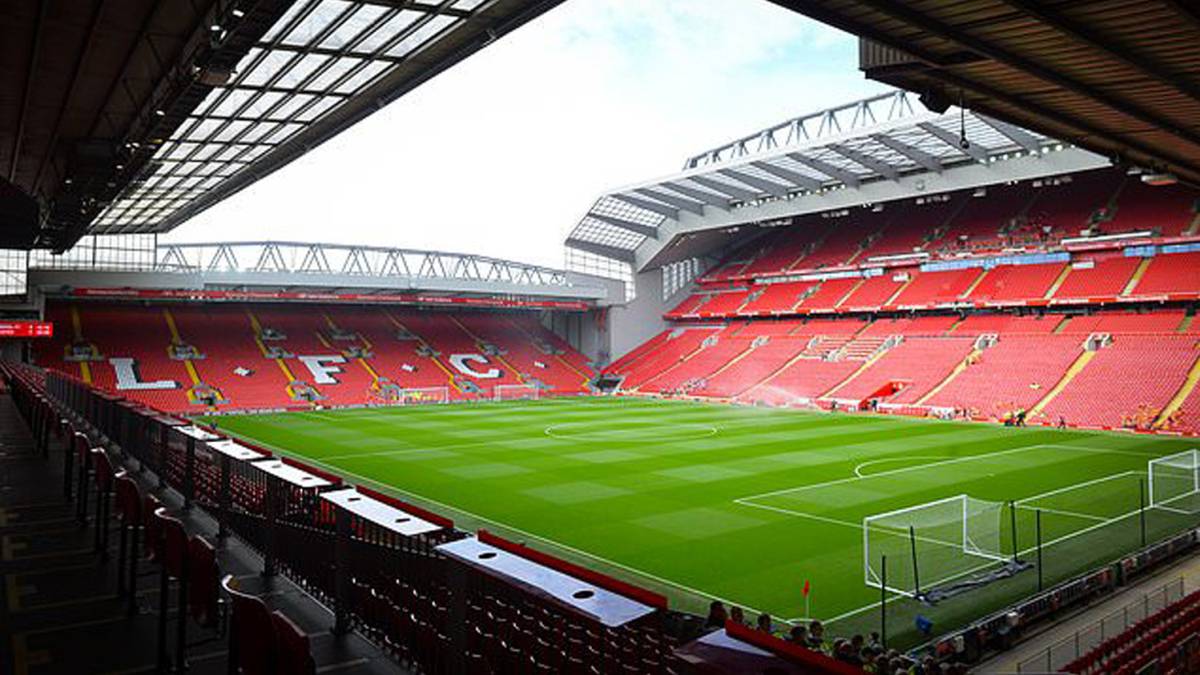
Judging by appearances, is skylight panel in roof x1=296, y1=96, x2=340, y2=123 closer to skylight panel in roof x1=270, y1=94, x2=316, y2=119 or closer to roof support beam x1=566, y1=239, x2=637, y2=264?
skylight panel in roof x1=270, y1=94, x2=316, y2=119

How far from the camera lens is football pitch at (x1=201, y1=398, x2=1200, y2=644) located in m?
13.7

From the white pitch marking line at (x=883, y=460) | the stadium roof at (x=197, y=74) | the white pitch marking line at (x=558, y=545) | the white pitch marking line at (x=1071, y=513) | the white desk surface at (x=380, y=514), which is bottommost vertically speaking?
the white pitch marking line at (x=558, y=545)

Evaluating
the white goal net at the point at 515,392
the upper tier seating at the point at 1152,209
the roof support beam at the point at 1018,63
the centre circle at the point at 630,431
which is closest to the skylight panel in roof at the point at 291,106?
the roof support beam at the point at 1018,63

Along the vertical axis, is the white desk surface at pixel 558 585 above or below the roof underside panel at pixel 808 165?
below

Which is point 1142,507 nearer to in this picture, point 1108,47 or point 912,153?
point 1108,47

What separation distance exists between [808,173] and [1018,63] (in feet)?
129

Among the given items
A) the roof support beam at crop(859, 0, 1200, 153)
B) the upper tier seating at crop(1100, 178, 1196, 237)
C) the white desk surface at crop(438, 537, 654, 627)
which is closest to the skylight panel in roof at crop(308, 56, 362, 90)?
the roof support beam at crop(859, 0, 1200, 153)

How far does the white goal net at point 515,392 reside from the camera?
54125mm

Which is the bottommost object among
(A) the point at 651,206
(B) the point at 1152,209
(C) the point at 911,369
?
(C) the point at 911,369

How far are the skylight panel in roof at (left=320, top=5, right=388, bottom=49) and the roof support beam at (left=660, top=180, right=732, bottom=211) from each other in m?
37.8

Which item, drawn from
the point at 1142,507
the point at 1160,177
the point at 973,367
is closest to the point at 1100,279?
the point at 973,367

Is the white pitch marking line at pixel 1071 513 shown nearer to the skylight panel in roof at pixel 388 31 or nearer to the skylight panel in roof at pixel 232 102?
the skylight panel in roof at pixel 388 31

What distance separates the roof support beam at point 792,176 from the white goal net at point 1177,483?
2944cm

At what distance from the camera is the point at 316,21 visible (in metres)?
13.8
